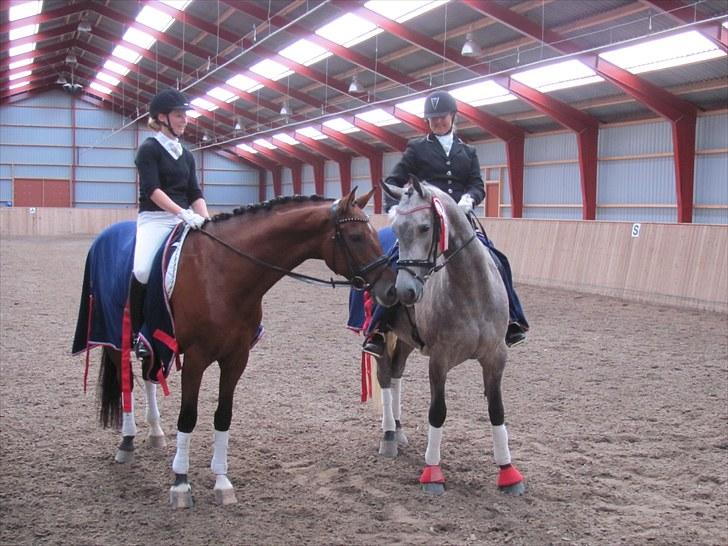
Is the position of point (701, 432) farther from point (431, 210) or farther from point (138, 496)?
point (138, 496)

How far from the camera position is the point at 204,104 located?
34.1 m

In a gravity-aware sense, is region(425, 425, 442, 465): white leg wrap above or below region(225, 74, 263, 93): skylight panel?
below

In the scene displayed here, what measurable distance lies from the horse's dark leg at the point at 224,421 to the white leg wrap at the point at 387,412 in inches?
46.2

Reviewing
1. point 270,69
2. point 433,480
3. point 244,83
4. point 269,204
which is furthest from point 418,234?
point 244,83

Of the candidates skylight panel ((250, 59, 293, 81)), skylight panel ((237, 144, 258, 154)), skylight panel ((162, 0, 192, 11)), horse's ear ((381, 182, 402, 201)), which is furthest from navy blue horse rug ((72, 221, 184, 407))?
skylight panel ((237, 144, 258, 154))

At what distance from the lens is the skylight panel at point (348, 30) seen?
1772 cm

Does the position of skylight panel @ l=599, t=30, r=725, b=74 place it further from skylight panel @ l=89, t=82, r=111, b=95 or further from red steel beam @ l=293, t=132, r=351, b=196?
skylight panel @ l=89, t=82, r=111, b=95

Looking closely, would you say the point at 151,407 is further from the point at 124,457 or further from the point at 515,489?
the point at 515,489

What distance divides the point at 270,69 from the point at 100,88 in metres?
16.0

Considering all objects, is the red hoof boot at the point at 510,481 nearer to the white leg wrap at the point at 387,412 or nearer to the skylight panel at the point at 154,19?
the white leg wrap at the point at 387,412

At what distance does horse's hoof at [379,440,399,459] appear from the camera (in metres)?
4.70

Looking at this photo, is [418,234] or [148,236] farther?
[148,236]

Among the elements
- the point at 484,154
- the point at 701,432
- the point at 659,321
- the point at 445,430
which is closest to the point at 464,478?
the point at 445,430

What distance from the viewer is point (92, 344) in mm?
4641
